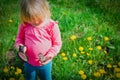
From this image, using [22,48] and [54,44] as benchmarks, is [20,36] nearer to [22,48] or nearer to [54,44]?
[22,48]

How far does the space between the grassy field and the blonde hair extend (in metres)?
0.98

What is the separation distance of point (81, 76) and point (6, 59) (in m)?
0.96

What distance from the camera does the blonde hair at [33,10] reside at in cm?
→ 245

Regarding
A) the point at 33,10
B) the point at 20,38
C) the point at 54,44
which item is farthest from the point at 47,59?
the point at 33,10

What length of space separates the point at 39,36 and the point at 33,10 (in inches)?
11.3

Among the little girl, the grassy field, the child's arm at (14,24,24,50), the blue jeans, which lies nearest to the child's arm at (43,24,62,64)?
the little girl

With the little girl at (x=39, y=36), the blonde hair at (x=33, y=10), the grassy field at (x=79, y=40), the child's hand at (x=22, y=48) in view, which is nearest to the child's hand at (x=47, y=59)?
the little girl at (x=39, y=36)

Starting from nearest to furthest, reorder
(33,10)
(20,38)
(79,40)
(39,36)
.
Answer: (33,10)
(39,36)
(20,38)
(79,40)

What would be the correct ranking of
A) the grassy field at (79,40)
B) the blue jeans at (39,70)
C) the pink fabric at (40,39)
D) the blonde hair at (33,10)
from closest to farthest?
the blonde hair at (33,10), the pink fabric at (40,39), the blue jeans at (39,70), the grassy field at (79,40)

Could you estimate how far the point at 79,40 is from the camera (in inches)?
151

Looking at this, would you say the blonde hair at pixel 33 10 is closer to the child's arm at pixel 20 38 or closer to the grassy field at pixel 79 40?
the child's arm at pixel 20 38

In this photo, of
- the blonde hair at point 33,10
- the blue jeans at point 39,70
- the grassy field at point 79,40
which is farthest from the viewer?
the grassy field at point 79,40

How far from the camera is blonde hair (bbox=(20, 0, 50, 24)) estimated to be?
2453 millimetres

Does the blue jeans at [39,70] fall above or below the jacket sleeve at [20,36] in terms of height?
below
